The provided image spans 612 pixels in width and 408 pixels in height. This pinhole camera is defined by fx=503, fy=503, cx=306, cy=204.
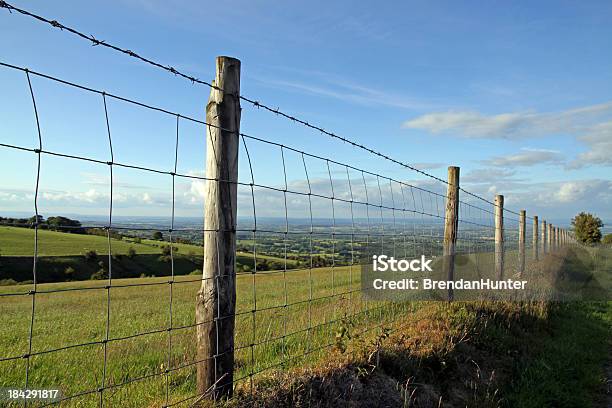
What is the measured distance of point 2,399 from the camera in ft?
14.4

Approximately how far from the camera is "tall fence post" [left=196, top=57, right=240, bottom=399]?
3801mm

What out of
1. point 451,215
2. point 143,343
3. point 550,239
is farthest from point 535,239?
point 143,343

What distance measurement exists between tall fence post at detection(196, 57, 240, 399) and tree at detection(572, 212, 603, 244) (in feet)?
162

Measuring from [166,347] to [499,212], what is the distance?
839 centimetres

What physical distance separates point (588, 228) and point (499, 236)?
41.9 m

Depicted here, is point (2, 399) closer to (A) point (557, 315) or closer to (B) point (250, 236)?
(B) point (250, 236)

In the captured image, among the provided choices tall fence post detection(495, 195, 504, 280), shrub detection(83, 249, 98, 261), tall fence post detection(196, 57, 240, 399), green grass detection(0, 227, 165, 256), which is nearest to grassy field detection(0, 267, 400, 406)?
tall fence post detection(196, 57, 240, 399)

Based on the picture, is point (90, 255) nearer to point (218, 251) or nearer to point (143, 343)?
point (143, 343)

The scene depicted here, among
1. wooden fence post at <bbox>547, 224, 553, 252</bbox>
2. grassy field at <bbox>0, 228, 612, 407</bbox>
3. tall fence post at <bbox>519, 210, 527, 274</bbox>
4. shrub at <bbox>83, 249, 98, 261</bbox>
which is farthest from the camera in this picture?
wooden fence post at <bbox>547, 224, 553, 252</bbox>

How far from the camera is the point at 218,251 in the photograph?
3.79 meters

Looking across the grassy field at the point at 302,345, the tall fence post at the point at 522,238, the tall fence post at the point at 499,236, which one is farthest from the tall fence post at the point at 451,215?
the tall fence post at the point at 522,238

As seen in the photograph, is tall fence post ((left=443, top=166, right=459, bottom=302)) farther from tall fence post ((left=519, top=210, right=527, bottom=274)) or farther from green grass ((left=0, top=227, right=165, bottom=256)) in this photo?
green grass ((left=0, top=227, right=165, bottom=256))

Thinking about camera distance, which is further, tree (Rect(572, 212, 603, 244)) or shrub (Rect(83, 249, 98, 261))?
tree (Rect(572, 212, 603, 244))

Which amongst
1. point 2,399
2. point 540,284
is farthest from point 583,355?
point 2,399
